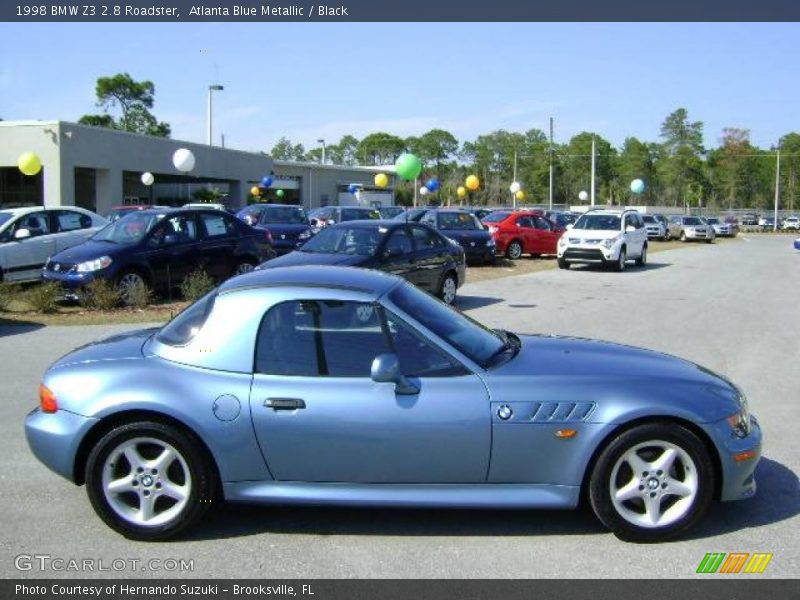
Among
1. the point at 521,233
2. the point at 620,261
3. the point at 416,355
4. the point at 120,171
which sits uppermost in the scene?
the point at 120,171

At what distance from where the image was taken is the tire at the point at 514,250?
86.6 ft

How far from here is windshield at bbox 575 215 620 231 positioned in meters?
24.2

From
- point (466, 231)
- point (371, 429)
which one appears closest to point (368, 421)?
point (371, 429)

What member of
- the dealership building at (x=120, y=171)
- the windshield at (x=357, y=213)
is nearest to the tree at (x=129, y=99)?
the dealership building at (x=120, y=171)

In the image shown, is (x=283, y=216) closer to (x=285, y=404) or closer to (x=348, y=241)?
(x=348, y=241)

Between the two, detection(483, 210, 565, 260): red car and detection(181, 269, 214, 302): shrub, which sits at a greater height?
detection(483, 210, 565, 260): red car

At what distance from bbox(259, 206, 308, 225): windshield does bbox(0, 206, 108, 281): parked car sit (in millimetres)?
5620

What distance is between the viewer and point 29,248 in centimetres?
1562

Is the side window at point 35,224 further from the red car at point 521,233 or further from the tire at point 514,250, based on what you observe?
the tire at point 514,250

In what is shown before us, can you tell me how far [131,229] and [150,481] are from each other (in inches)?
417

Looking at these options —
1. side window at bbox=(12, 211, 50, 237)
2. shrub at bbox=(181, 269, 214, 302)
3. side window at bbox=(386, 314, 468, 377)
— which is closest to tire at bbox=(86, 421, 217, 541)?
side window at bbox=(386, 314, 468, 377)

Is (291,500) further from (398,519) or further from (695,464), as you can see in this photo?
Answer: (695,464)

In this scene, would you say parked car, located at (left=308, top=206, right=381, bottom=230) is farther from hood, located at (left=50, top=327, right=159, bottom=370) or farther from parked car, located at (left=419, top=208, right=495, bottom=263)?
hood, located at (left=50, top=327, right=159, bottom=370)

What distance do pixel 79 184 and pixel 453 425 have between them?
143 ft
